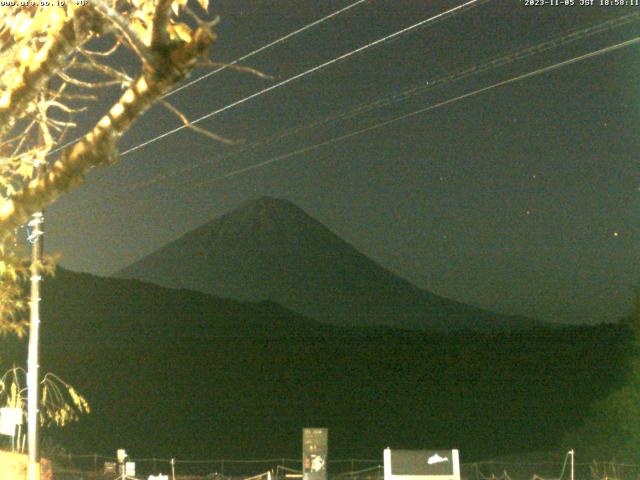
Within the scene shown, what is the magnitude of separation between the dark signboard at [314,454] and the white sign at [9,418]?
5283mm

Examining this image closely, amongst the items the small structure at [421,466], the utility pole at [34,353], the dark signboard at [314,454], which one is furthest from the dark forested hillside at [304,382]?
the small structure at [421,466]

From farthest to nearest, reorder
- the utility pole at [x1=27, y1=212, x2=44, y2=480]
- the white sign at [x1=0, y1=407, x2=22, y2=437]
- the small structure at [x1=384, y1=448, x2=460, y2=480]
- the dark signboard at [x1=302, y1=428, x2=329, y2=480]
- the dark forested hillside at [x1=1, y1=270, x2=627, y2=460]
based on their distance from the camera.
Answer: the dark forested hillside at [x1=1, y1=270, x2=627, y2=460], the dark signboard at [x1=302, y1=428, x2=329, y2=480], the small structure at [x1=384, y1=448, x2=460, y2=480], the white sign at [x1=0, y1=407, x2=22, y2=437], the utility pole at [x1=27, y1=212, x2=44, y2=480]

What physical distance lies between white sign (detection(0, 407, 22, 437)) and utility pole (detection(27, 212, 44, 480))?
1442 mm

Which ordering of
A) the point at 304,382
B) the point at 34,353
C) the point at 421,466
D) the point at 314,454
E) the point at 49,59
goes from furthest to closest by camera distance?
the point at 304,382, the point at 314,454, the point at 421,466, the point at 34,353, the point at 49,59

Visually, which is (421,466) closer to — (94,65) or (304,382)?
(94,65)

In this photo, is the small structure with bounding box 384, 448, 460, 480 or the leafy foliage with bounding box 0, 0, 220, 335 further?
the small structure with bounding box 384, 448, 460, 480

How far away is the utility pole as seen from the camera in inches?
589

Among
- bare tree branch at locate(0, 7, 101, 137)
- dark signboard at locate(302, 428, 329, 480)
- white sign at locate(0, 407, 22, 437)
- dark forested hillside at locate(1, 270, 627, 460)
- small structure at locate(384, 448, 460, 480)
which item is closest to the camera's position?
bare tree branch at locate(0, 7, 101, 137)

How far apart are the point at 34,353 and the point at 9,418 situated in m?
2.05

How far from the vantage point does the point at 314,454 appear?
63.3 ft

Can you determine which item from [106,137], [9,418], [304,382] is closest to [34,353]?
[9,418]

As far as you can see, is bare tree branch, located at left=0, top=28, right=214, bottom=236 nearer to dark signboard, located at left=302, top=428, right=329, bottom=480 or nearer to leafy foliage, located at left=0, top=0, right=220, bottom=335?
leafy foliage, located at left=0, top=0, right=220, bottom=335

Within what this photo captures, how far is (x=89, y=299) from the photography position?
15262 cm

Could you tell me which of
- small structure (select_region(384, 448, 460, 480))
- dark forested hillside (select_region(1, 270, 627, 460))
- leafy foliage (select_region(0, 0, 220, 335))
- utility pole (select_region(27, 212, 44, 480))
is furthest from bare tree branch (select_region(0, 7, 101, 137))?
dark forested hillside (select_region(1, 270, 627, 460))
